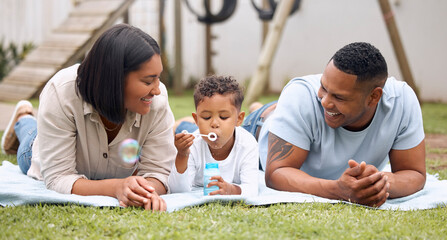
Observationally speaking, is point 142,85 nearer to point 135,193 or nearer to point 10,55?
point 135,193

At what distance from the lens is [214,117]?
2713mm

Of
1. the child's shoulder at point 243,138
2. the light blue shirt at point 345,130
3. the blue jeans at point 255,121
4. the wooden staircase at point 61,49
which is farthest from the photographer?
the wooden staircase at point 61,49

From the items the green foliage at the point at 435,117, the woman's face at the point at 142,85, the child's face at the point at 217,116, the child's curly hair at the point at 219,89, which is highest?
the woman's face at the point at 142,85

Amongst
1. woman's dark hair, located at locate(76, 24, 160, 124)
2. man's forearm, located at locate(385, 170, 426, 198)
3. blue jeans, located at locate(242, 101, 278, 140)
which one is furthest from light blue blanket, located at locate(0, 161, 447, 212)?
blue jeans, located at locate(242, 101, 278, 140)

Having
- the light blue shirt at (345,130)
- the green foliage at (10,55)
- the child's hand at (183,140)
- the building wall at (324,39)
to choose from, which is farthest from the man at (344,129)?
the green foliage at (10,55)

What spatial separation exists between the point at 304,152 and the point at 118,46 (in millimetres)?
1099

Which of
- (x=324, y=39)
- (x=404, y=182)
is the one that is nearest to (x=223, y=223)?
(x=404, y=182)

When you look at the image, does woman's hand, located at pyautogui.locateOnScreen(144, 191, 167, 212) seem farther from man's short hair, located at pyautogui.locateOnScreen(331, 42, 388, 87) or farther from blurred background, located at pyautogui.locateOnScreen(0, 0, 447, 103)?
blurred background, located at pyautogui.locateOnScreen(0, 0, 447, 103)

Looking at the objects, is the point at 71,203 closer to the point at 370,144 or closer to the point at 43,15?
the point at 370,144

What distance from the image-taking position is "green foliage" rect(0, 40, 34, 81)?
10859 millimetres

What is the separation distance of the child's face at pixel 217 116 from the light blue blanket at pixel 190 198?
1.08 feet

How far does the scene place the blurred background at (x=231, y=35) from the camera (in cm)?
877

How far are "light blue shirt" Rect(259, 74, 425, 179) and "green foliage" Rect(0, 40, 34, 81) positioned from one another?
938 cm

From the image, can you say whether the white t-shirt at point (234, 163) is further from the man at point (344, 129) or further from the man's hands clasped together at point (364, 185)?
the man's hands clasped together at point (364, 185)
